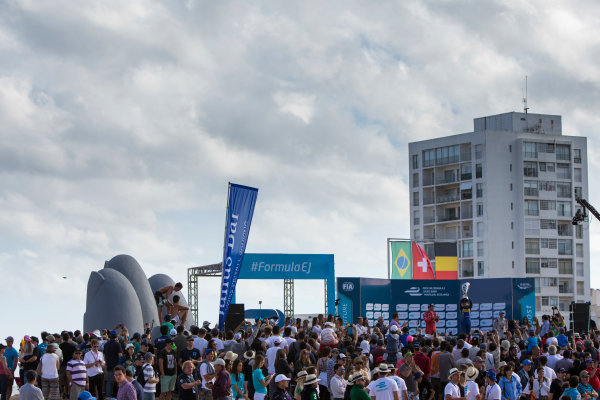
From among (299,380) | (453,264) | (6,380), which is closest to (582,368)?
(299,380)

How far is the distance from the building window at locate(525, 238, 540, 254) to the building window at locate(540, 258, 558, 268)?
1.01 meters

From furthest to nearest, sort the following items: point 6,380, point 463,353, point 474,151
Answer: point 474,151
point 6,380
point 463,353

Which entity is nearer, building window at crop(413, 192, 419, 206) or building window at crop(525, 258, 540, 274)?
building window at crop(525, 258, 540, 274)

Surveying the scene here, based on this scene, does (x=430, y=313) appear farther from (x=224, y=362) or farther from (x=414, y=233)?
(x=414, y=233)

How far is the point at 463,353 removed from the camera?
19.3 meters

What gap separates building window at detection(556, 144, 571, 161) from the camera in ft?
286

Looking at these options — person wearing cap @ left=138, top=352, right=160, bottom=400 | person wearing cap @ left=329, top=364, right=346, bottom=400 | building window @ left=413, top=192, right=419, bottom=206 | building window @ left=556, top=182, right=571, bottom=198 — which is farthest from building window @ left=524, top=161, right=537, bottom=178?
person wearing cap @ left=138, top=352, right=160, bottom=400

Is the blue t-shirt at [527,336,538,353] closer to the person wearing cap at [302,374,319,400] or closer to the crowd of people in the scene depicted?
the crowd of people

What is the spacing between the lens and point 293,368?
20.3 m

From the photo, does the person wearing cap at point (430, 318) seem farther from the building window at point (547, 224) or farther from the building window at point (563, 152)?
the building window at point (563, 152)

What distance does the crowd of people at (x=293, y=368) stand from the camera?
1650 cm

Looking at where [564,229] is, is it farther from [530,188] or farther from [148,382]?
[148,382]

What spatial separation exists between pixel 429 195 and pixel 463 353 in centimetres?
7073

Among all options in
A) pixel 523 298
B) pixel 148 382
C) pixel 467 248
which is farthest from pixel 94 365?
pixel 467 248
